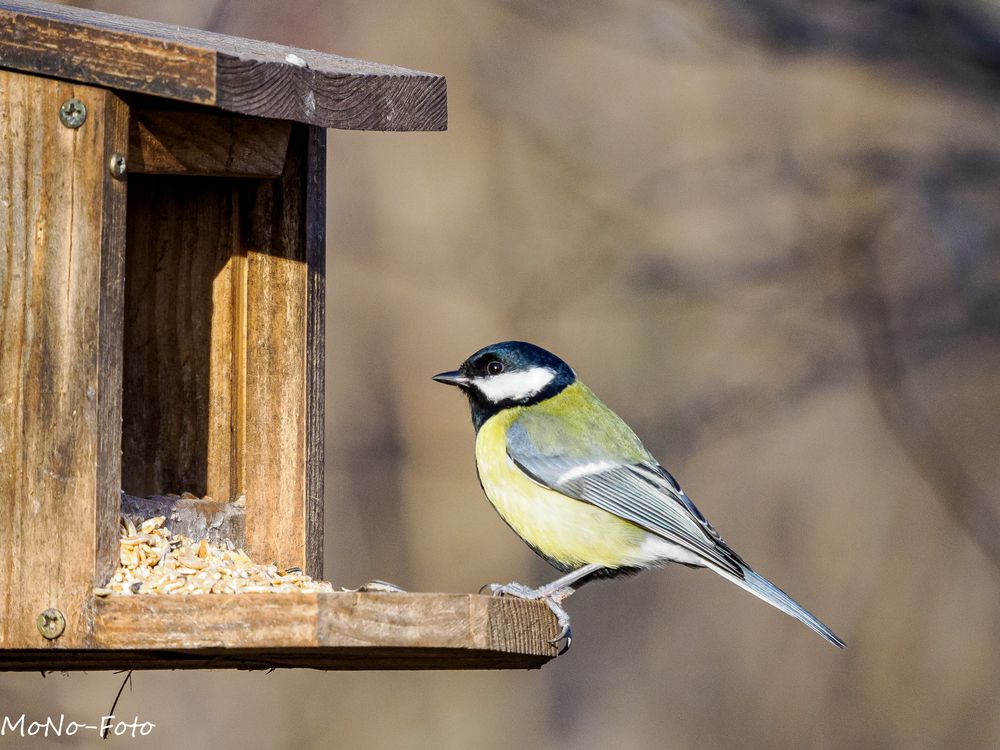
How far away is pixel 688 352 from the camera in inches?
366

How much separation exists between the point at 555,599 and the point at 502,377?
1033mm

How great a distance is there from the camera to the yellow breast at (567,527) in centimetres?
453

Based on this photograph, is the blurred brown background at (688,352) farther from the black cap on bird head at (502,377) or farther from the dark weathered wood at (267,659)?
the dark weathered wood at (267,659)

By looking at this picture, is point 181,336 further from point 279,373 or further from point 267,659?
point 267,659

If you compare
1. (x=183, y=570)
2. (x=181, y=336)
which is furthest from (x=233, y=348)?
(x=183, y=570)

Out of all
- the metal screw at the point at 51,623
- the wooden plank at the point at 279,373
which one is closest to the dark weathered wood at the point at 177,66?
the wooden plank at the point at 279,373

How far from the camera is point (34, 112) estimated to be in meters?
3.35

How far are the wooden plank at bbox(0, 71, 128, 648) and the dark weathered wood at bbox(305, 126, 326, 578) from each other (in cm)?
75

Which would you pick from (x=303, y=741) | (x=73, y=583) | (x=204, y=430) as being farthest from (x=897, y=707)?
(x=73, y=583)

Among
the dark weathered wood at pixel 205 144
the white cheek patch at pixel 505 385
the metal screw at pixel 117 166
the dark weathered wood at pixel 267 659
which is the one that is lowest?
the dark weathered wood at pixel 267 659

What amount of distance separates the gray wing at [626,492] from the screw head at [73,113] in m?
1.83

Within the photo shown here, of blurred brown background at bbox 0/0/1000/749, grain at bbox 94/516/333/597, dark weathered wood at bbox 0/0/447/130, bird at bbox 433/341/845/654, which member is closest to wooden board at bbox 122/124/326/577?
grain at bbox 94/516/333/597

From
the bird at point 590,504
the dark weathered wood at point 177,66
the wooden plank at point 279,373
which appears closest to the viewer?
the dark weathered wood at point 177,66

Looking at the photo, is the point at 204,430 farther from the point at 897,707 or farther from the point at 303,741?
the point at 897,707
